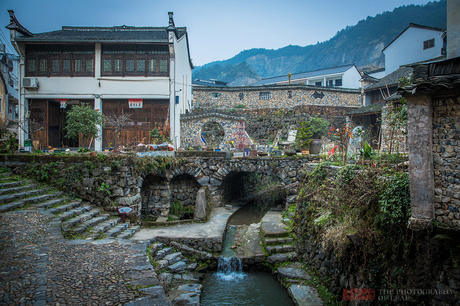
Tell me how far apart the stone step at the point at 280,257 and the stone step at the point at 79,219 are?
6591mm

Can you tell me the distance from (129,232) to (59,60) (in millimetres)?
→ 14069

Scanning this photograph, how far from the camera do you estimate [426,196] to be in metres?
5.31

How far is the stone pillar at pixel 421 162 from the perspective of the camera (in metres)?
5.30

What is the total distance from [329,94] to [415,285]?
79.1ft

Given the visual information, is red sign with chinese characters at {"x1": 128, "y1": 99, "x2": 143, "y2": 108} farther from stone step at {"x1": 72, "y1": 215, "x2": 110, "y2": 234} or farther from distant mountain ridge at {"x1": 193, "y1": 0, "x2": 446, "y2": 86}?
distant mountain ridge at {"x1": 193, "y1": 0, "x2": 446, "y2": 86}

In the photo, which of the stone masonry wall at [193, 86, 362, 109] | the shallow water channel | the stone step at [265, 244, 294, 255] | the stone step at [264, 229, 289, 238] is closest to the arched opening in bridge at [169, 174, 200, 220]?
A: the shallow water channel

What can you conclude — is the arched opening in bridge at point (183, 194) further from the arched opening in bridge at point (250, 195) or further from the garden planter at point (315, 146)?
the garden planter at point (315, 146)

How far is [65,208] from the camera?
9734 millimetres

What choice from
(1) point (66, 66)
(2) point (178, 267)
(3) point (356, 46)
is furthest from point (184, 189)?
(3) point (356, 46)

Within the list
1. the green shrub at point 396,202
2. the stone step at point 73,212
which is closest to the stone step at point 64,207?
the stone step at point 73,212

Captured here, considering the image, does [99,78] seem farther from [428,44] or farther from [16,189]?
[428,44]

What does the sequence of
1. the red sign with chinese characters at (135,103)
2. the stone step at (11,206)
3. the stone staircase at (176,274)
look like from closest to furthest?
the stone staircase at (176,274) < the stone step at (11,206) < the red sign with chinese characters at (135,103)

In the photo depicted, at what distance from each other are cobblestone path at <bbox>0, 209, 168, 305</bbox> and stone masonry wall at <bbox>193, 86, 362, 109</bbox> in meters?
21.0

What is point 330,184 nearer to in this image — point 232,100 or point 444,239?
point 444,239
